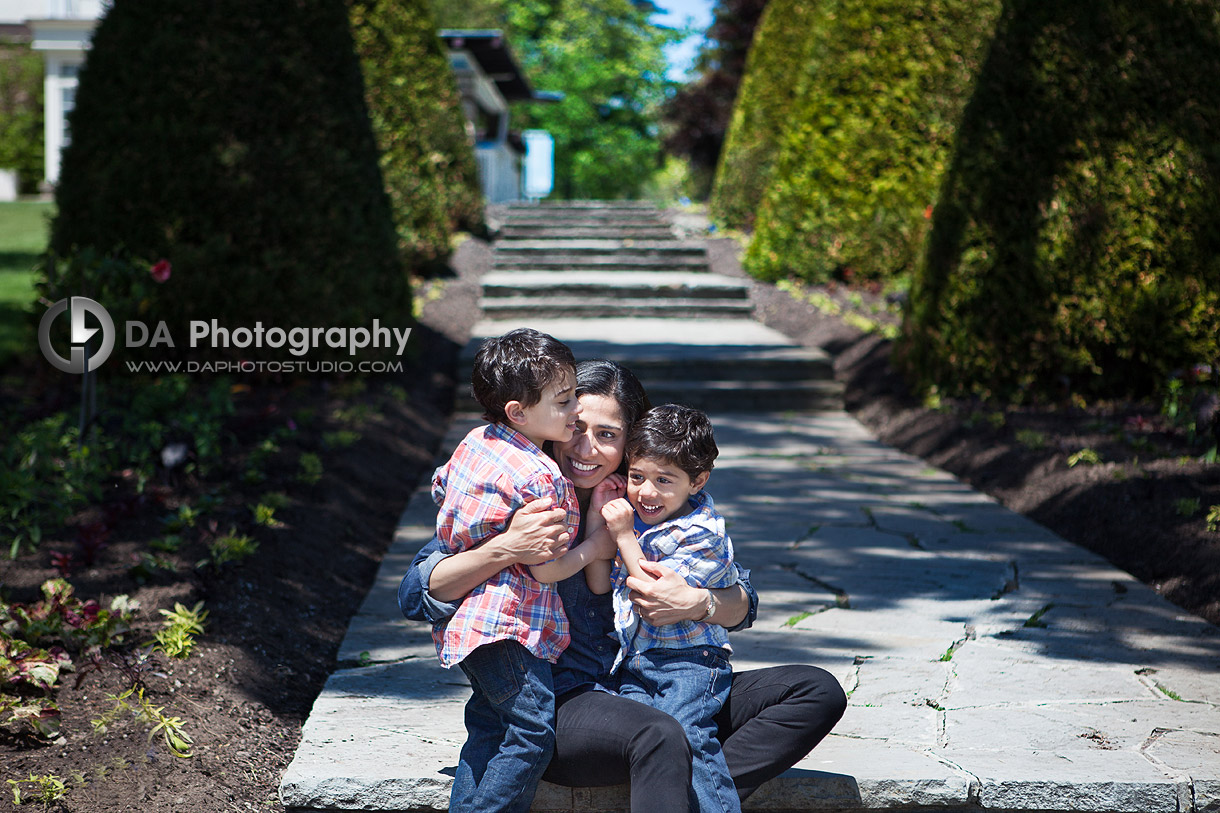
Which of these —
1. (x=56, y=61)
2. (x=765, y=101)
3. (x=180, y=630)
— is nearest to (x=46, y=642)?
(x=180, y=630)

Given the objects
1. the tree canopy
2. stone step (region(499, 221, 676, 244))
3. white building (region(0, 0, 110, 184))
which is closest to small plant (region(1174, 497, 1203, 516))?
stone step (region(499, 221, 676, 244))

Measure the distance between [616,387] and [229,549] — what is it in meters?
2.16

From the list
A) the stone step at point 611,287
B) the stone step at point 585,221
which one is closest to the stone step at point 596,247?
the stone step at point 585,221

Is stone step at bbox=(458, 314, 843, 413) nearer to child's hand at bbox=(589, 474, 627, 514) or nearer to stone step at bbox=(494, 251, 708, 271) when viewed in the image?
stone step at bbox=(494, 251, 708, 271)

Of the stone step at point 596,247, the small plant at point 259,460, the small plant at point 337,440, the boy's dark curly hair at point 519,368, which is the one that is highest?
the boy's dark curly hair at point 519,368

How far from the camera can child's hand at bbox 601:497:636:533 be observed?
85.0 inches

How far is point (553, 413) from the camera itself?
2152mm

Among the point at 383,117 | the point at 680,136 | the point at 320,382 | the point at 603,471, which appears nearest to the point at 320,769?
the point at 603,471

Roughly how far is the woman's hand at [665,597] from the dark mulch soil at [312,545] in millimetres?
1180

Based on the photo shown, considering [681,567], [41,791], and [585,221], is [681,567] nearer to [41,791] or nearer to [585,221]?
[41,791]

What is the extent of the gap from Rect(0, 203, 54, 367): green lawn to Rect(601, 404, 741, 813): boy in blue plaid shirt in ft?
15.9

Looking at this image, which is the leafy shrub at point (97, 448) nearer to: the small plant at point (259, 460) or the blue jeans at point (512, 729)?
the small plant at point (259, 460)

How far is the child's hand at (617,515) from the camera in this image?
7.08 ft

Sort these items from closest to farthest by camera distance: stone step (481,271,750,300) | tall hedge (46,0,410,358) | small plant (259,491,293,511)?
small plant (259,491,293,511) < tall hedge (46,0,410,358) < stone step (481,271,750,300)
